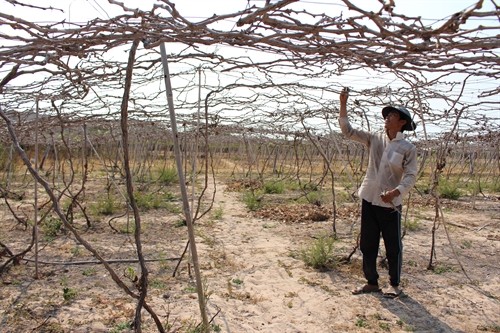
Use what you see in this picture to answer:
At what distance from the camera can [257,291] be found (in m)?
4.05

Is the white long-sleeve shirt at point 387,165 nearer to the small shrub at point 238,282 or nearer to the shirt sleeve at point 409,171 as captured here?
the shirt sleeve at point 409,171

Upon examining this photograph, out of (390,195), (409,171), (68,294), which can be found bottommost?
(68,294)

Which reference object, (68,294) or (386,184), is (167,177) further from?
(386,184)

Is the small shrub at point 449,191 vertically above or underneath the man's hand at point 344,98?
underneath

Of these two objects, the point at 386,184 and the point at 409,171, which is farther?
the point at 386,184

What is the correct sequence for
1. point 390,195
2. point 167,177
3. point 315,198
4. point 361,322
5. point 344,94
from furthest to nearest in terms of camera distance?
point 167,177 < point 315,198 < point 344,94 < point 390,195 < point 361,322

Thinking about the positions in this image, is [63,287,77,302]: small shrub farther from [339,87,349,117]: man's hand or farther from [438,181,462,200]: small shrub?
[438,181,462,200]: small shrub

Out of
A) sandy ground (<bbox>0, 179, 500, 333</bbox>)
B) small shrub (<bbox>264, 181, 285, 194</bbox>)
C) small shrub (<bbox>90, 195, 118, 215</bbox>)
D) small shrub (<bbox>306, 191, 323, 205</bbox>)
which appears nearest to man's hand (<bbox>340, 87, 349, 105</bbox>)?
sandy ground (<bbox>0, 179, 500, 333</bbox>)

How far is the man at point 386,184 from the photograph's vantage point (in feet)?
12.2

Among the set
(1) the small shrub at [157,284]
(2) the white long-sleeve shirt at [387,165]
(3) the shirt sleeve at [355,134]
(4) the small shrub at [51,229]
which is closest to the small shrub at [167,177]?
(4) the small shrub at [51,229]

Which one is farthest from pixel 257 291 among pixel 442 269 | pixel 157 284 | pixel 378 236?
pixel 442 269

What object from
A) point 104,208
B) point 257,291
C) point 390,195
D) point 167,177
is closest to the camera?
point 390,195

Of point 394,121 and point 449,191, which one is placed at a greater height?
point 394,121

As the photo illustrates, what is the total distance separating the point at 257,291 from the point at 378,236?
3.84ft
